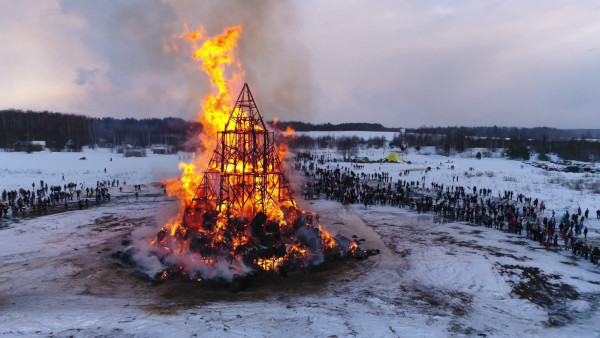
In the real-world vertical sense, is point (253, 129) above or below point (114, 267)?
above

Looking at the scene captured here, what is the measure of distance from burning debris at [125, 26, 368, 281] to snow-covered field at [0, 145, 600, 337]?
1.40 m

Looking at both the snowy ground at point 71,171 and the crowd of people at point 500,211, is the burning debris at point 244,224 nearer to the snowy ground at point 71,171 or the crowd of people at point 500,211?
the crowd of people at point 500,211

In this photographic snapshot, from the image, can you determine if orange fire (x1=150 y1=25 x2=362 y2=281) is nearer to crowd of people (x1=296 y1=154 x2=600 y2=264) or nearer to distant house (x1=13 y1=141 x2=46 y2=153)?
crowd of people (x1=296 y1=154 x2=600 y2=264)

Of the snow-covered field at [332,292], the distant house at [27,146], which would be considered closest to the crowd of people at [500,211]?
the snow-covered field at [332,292]

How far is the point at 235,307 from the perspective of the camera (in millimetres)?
15367

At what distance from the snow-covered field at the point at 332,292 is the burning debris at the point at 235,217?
140cm

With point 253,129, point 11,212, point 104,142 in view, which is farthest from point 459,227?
point 104,142

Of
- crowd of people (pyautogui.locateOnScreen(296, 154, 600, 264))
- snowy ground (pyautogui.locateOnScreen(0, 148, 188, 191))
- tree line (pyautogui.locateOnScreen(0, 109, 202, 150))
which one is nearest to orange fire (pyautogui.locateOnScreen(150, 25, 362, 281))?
crowd of people (pyautogui.locateOnScreen(296, 154, 600, 264))

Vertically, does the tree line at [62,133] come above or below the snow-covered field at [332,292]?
above

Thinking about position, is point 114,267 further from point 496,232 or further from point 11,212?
point 496,232

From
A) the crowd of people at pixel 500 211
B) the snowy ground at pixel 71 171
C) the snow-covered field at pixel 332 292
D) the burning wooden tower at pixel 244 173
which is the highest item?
the burning wooden tower at pixel 244 173

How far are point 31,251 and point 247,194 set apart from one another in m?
12.8

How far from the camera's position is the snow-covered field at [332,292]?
13.8 m

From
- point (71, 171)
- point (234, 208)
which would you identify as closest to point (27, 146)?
point (71, 171)
